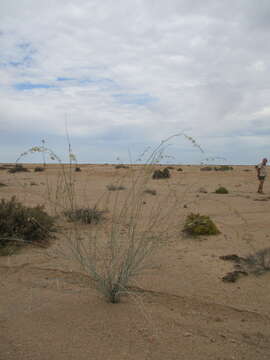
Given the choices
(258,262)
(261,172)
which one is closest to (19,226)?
(258,262)

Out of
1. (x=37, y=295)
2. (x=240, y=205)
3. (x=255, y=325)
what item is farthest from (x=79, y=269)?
(x=240, y=205)

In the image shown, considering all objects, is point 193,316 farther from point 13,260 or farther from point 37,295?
point 13,260

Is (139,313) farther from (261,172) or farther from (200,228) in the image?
(261,172)

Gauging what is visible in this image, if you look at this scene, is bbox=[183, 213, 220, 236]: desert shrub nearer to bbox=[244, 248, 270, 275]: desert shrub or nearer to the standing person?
bbox=[244, 248, 270, 275]: desert shrub

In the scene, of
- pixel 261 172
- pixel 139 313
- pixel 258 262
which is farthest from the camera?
pixel 261 172

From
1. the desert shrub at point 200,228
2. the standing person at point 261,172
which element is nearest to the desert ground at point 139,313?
the desert shrub at point 200,228

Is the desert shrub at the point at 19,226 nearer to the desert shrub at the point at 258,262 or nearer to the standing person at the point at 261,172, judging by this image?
the desert shrub at the point at 258,262

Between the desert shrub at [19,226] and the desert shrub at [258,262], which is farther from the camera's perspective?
the desert shrub at [19,226]

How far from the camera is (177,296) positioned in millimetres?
3135

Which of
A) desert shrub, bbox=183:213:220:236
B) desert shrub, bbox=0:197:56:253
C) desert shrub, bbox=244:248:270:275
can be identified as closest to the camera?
desert shrub, bbox=244:248:270:275

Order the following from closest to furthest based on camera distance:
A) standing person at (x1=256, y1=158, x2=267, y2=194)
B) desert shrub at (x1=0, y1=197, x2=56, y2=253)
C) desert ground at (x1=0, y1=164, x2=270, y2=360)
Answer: desert ground at (x1=0, y1=164, x2=270, y2=360) → desert shrub at (x1=0, y1=197, x2=56, y2=253) → standing person at (x1=256, y1=158, x2=267, y2=194)

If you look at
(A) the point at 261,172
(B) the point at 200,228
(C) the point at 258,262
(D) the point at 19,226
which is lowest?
(C) the point at 258,262

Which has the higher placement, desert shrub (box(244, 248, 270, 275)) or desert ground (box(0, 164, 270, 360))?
desert shrub (box(244, 248, 270, 275))

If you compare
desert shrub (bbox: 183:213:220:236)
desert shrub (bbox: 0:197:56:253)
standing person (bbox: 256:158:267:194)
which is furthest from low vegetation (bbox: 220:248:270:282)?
standing person (bbox: 256:158:267:194)
